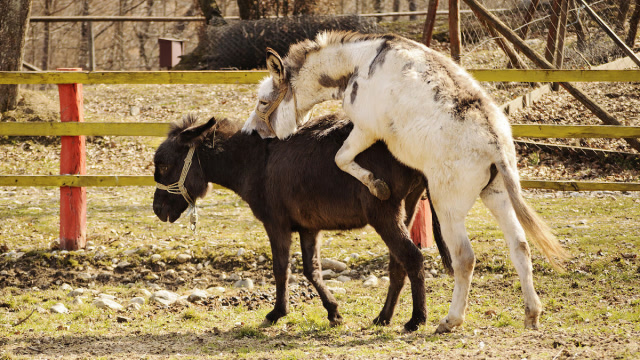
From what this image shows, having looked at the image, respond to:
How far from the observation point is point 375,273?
259 inches

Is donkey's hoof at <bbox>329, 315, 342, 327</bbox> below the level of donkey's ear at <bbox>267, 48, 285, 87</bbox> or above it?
below

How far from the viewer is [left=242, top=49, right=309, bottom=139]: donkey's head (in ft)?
17.1

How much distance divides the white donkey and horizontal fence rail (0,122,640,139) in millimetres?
2298

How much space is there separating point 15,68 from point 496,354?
9.58 metres

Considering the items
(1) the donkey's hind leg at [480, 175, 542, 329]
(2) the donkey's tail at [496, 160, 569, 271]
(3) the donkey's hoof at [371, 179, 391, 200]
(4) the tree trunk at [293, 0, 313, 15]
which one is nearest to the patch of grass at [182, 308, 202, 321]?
(3) the donkey's hoof at [371, 179, 391, 200]

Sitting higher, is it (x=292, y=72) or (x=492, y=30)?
(x=492, y=30)

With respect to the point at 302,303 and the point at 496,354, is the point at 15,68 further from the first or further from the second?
the point at 496,354

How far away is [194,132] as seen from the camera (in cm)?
566

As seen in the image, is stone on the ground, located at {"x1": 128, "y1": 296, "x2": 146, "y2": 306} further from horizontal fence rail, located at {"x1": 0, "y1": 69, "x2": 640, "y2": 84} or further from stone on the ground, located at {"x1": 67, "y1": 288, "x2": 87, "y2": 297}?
horizontal fence rail, located at {"x1": 0, "y1": 69, "x2": 640, "y2": 84}

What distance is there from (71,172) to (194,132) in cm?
235

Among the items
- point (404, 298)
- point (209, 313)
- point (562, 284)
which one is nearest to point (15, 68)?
point (209, 313)

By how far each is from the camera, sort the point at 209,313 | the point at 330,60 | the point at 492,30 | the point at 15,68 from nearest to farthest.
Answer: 1. the point at 330,60
2. the point at 209,313
3. the point at 492,30
4. the point at 15,68

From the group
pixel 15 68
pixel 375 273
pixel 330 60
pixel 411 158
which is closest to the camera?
pixel 411 158

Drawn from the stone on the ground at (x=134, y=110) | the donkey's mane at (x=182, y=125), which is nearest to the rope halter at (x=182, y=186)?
the donkey's mane at (x=182, y=125)
